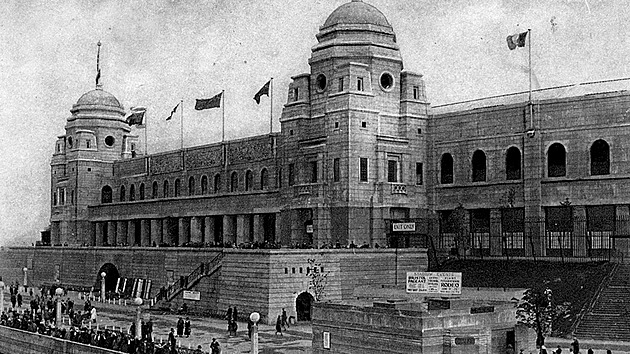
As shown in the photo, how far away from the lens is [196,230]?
76438mm

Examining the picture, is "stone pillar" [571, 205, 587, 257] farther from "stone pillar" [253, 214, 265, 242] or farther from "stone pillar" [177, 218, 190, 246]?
"stone pillar" [177, 218, 190, 246]

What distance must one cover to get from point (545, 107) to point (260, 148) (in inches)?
927

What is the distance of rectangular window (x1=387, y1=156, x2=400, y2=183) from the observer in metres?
60.2

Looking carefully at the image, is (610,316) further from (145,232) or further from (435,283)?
(145,232)

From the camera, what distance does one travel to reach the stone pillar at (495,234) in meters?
57.3

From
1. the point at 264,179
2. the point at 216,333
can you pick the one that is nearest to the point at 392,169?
the point at 264,179

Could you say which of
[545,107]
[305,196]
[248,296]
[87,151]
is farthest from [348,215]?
[87,151]

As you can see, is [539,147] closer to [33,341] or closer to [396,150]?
[396,150]

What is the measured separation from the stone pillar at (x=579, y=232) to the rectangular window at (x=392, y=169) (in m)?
12.0

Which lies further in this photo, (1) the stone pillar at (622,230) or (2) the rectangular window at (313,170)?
(2) the rectangular window at (313,170)

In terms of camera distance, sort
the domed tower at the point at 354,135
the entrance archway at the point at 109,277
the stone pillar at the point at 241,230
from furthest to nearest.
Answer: the entrance archway at the point at 109,277 < the stone pillar at the point at 241,230 < the domed tower at the point at 354,135

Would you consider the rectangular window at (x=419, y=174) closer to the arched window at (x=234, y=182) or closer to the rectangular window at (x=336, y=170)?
the rectangular window at (x=336, y=170)

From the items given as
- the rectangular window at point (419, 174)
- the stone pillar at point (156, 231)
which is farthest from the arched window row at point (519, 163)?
the stone pillar at point (156, 231)

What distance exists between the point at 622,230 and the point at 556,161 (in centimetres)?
588
